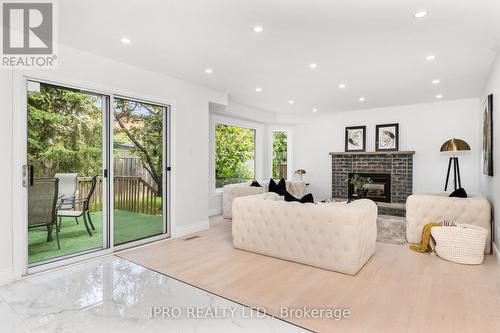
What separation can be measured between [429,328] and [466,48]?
304 centimetres

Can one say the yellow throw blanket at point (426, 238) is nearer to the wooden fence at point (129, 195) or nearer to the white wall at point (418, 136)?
the white wall at point (418, 136)

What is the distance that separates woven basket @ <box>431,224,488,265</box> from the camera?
10.9 ft

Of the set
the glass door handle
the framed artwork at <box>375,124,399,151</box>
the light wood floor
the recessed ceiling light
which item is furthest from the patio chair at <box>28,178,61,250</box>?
the framed artwork at <box>375,124,399,151</box>

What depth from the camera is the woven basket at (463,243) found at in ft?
10.9

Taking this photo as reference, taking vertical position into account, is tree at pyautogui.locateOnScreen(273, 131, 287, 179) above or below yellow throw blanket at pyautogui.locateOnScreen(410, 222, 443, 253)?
above

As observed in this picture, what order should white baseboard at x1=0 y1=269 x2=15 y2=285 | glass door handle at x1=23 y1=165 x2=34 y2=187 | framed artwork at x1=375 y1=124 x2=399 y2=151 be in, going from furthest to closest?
framed artwork at x1=375 y1=124 x2=399 y2=151, glass door handle at x1=23 y1=165 x2=34 y2=187, white baseboard at x1=0 y1=269 x2=15 y2=285

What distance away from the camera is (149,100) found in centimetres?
415

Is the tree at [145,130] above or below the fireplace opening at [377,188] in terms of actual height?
above

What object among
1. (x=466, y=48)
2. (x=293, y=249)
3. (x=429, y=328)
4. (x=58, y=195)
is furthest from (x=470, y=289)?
(x=58, y=195)

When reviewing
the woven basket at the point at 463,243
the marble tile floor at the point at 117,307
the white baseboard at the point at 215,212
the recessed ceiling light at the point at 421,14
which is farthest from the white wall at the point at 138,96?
the woven basket at the point at 463,243

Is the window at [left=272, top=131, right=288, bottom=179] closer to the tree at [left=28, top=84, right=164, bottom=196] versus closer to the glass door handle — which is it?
the tree at [left=28, top=84, right=164, bottom=196]

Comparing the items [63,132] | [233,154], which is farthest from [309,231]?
[233,154]

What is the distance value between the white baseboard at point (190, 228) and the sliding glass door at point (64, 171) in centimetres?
112

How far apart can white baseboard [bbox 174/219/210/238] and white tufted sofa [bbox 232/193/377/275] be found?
46.3 inches
